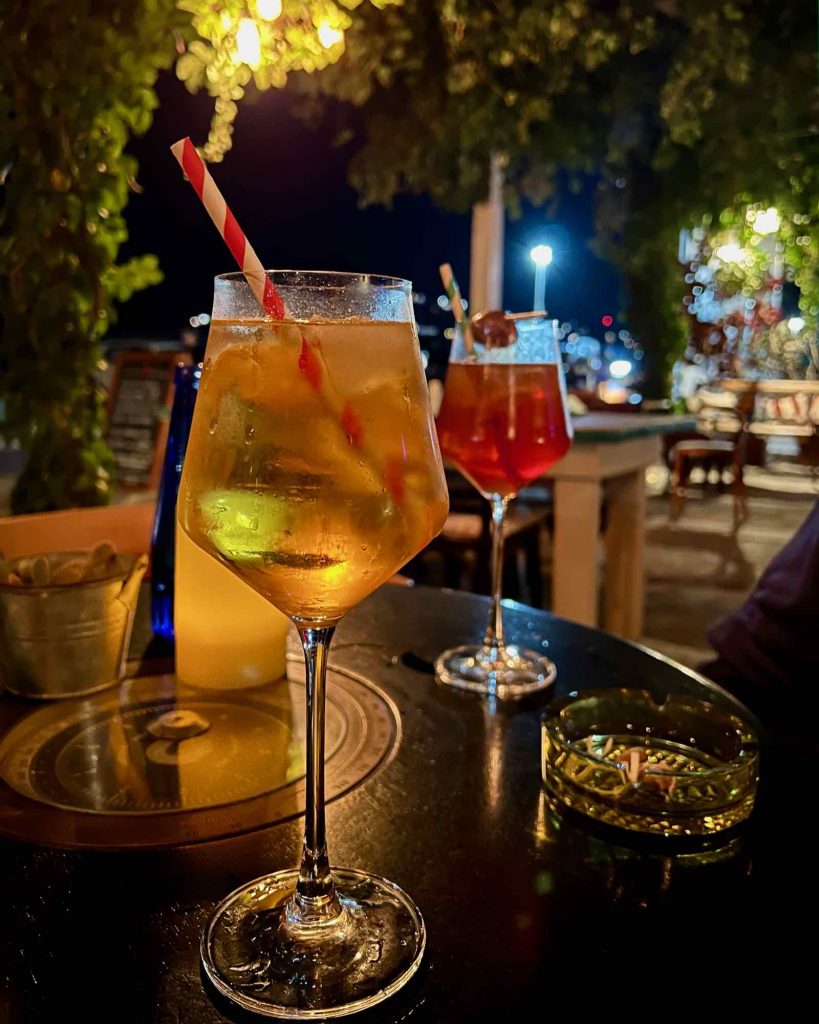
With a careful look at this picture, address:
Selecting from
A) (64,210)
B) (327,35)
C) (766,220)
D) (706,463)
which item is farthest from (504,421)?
(706,463)

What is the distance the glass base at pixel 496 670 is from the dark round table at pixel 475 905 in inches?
5.7

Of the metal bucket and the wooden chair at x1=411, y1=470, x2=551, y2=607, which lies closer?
the metal bucket

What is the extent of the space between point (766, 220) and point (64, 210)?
15.7ft

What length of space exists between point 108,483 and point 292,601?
1488 mm

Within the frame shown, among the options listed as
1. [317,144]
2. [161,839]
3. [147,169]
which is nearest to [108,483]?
[161,839]

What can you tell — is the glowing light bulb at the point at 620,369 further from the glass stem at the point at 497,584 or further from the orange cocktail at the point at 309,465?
the orange cocktail at the point at 309,465

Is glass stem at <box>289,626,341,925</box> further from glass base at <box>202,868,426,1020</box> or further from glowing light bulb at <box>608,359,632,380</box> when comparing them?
glowing light bulb at <box>608,359,632,380</box>

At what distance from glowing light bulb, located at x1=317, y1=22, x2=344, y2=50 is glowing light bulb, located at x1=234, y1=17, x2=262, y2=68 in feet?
0.58

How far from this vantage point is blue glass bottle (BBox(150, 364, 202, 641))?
0.98m

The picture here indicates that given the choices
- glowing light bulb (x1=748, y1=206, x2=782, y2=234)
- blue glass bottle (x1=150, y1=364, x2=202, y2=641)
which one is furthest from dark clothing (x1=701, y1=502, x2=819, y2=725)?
glowing light bulb (x1=748, y1=206, x2=782, y2=234)

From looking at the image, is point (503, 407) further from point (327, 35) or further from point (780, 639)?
point (327, 35)

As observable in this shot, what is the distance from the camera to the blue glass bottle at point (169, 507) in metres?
0.98

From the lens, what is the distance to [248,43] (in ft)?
6.36

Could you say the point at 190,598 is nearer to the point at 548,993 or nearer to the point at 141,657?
the point at 141,657
